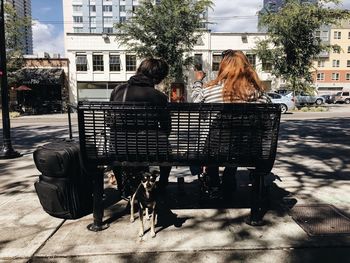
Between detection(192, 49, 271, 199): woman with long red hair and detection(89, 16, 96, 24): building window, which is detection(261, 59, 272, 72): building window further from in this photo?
detection(89, 16, 96, 24): building window

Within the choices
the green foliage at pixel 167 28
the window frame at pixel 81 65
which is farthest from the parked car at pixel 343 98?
the window frame at pixel 81 65

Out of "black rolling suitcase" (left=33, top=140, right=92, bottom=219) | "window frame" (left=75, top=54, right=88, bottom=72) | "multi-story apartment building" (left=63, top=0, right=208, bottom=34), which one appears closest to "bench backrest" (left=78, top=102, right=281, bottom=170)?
"black rolling suitcase" (left=33, top=140, right=92, bottom=219)

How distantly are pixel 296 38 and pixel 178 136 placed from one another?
24.9 m

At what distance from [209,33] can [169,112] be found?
119 feet

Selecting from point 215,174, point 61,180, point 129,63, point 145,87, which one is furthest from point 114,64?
point 61,180

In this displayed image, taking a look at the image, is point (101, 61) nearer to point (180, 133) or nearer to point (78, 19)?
point (180, 133)

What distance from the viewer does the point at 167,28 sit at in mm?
29672

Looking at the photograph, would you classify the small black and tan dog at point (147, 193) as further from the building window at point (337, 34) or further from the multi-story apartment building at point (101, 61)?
the building window at point (337, 34)

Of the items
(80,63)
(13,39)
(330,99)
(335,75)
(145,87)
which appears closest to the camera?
(145,87)

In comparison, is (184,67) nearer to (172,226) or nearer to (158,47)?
(158,47)

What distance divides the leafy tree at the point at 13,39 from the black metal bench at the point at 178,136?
2869cm

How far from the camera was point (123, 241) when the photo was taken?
3.38 m

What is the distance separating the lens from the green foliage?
97.7ft

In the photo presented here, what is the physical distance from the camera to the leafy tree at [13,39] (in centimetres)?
2936
